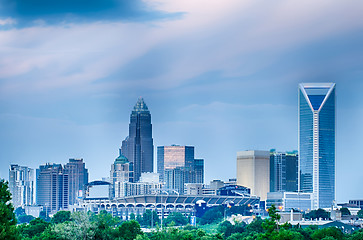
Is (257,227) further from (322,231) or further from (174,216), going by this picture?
(174,216)

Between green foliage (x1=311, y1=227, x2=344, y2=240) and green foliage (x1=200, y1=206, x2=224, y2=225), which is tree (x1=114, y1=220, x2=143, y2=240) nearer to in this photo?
green foliage (x1=311, y1=227, x2=344, y2=240)

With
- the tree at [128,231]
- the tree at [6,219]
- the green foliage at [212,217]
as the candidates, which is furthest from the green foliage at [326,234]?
the green foliage at [212,217]

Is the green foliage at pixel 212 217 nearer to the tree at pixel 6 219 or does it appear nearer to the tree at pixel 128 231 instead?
the tree at pixel 128 231

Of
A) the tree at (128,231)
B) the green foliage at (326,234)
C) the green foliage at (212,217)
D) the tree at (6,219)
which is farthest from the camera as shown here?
the green foliage at (212,217)

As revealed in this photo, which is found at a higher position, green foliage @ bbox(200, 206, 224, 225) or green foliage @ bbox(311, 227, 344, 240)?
green foliage @ bbox(311, 227, 344, 240)

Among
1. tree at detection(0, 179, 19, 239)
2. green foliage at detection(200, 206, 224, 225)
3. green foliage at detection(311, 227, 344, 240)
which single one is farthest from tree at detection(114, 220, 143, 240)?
green foliage at detection(200, 206, 224, 225)

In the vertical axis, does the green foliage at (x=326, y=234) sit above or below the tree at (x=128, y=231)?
below

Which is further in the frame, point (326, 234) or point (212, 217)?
point (212, 217)

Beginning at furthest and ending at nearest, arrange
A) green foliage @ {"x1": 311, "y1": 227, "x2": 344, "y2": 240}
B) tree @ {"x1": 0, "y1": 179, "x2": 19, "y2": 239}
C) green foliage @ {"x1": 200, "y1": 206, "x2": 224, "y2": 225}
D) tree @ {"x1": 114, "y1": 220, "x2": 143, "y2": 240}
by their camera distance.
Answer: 1. green foliage @ {"x1": 200, "y1": 206, "x2": 224, "y2": 225}
2. green foliage @ {"x1": 311, "y1": 227, "x2": 344, "y2": 240}
3. tree @ {"x1": 114, "y1": 220, "x2": 143, "y2": 240}
4. tree @ {"x1": 0, "y1": 179, "x2": 19, "y2": 239}

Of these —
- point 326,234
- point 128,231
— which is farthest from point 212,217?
point 128,231

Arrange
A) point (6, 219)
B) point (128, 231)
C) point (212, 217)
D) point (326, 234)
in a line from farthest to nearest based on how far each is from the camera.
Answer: point (212, 217) → point (326, 234) → point (128, 231) → point (6, 219)

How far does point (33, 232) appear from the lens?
81.4 metres

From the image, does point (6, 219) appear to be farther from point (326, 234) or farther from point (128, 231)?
point (326, 234)

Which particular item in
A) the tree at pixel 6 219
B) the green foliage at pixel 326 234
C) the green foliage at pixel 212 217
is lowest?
the green foliage at pixel 212 217
